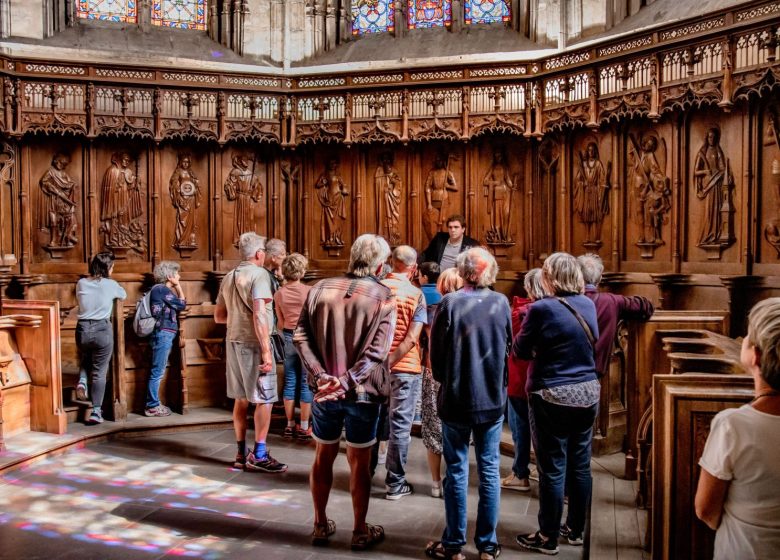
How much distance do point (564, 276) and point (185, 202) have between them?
25.7ft

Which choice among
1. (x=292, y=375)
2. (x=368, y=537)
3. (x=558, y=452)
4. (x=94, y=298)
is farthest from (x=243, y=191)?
(x=558, y=452)

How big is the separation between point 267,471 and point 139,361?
281 cm

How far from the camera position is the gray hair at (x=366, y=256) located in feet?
14.4

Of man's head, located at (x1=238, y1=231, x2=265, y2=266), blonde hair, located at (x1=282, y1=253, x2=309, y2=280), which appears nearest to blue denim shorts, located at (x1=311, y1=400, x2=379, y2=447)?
man's head, located at (x1=238, y1=231, x2=265, y2=266)

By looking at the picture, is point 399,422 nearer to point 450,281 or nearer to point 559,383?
point 450,281

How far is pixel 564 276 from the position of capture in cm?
427

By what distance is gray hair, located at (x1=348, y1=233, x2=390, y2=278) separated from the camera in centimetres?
440

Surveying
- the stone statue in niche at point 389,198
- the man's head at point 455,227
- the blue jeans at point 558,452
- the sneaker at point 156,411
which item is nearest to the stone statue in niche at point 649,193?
the man's head at point 455,227

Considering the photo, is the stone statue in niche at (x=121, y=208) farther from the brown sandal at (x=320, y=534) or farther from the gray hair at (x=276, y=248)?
the brown sandal at (x=320, y=534)

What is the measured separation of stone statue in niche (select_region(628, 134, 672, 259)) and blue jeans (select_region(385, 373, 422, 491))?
4.47 meters

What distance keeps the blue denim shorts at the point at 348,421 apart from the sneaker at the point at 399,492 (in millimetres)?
1108

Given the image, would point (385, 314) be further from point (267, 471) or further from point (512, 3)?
point (512, 3)

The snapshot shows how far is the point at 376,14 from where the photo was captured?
12.4m

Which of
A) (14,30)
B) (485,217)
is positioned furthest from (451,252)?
(14,30)
